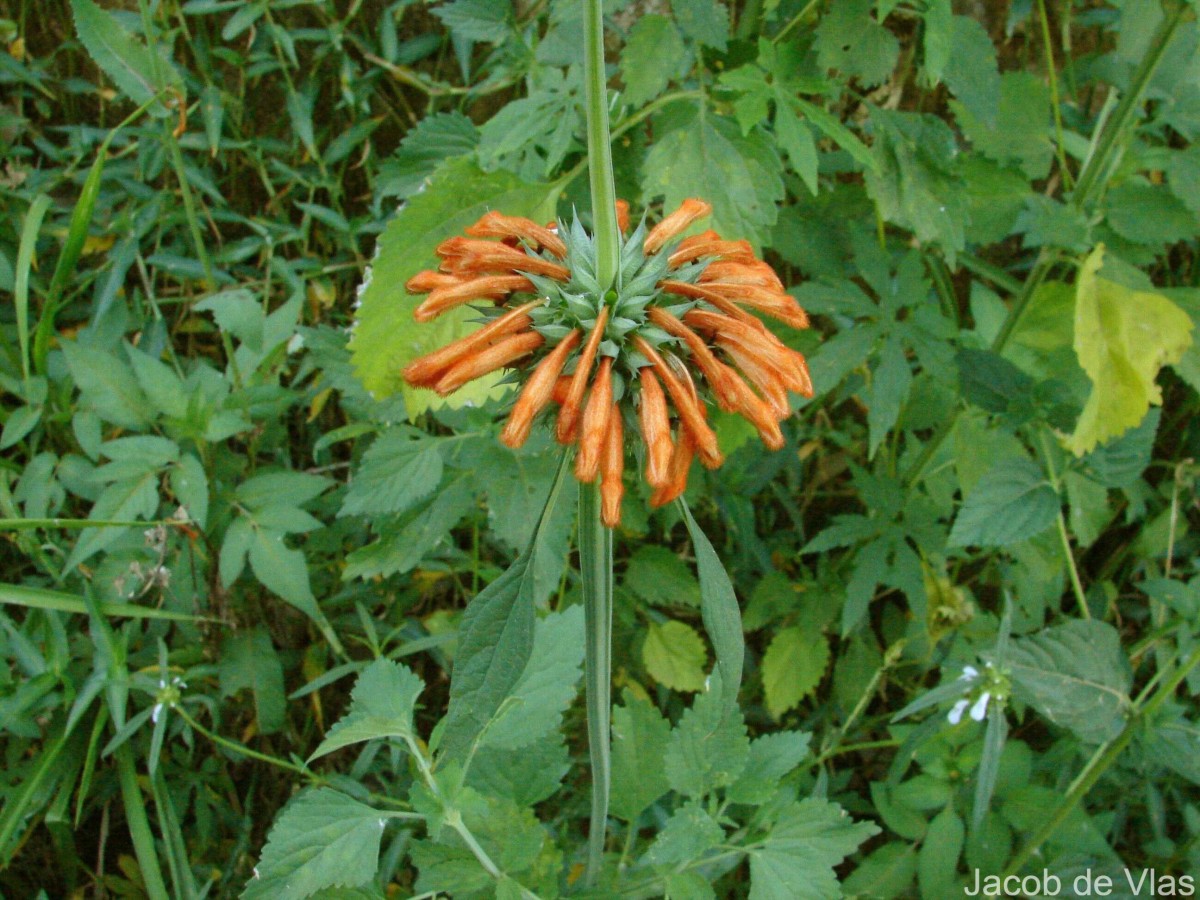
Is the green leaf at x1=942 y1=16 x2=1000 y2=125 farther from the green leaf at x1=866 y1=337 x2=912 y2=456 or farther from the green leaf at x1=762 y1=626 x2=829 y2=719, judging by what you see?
the green leaf at x1=762 y1=626 x2=829 y2=719

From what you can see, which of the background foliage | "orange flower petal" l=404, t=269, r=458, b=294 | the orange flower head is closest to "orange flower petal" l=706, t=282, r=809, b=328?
the orange flower head

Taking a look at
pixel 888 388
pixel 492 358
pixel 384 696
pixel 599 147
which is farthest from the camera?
pixel 888 388

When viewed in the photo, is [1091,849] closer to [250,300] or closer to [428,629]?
[428,629]

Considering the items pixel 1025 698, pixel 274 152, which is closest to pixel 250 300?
pixel 274 152

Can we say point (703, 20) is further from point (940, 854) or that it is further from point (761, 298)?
point (940, 854)

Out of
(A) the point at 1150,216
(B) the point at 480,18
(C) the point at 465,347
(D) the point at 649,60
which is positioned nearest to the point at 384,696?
(C) the point at 465,347

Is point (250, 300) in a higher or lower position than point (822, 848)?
higher

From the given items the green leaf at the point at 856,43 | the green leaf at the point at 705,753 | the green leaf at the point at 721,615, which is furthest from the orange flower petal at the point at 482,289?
the green leaf at the point at 856,43
